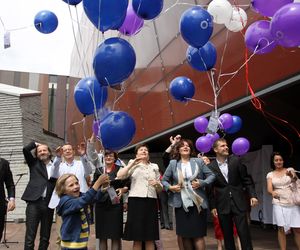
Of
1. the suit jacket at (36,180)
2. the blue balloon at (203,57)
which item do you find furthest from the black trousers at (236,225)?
the suit jacket at (36,180)

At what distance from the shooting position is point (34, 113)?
1531cm

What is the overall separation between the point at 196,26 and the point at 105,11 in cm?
113

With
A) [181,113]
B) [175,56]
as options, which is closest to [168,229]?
[181,113]

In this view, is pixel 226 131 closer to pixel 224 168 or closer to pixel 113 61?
pixel 224 168

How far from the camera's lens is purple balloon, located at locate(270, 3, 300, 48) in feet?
10.9

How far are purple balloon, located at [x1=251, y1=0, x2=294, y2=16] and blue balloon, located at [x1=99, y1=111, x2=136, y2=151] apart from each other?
175 centimetres

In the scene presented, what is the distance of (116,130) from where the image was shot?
3.82 meters

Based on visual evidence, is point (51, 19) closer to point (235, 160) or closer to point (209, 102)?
point (235, 160)

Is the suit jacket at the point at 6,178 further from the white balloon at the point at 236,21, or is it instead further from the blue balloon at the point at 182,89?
the white balloon at the point at 236,21

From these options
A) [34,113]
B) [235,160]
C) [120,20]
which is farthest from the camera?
[34,113]

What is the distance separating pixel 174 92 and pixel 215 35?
95.3 inches

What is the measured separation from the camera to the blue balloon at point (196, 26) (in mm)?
4273

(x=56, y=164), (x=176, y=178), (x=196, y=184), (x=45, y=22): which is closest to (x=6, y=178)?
(x=56, y=164)

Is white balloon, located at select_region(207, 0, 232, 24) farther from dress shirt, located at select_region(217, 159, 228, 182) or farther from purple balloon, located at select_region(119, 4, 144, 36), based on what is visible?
dress shirt, located at select_region(217, 159, 228, 182)
